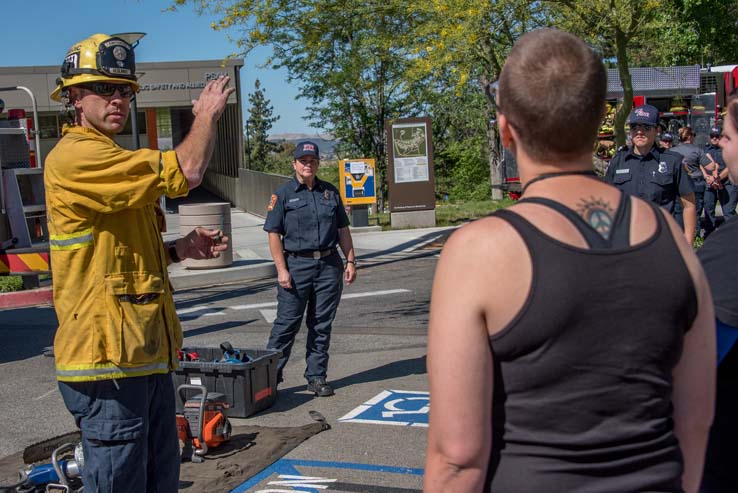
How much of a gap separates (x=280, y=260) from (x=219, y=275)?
7532mm

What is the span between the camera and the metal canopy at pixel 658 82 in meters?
22.0

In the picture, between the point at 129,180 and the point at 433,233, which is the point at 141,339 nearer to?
the point at 129,180

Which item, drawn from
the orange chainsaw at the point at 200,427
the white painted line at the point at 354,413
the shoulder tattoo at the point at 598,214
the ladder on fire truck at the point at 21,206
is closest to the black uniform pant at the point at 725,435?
the shoulder tattoo at the point at 598,214

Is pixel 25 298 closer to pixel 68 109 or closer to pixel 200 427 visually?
pixel 200 427

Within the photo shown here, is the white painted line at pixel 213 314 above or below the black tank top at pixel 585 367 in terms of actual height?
below

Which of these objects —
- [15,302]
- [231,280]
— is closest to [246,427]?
[15,302]

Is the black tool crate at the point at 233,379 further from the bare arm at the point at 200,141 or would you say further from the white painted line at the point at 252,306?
the white painted line at the point at 252,306

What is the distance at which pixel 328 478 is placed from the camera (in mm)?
5219

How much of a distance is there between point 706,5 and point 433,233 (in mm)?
8830

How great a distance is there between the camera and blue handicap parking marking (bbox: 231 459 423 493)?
5055mm

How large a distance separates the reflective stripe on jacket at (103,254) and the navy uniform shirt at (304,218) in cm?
402

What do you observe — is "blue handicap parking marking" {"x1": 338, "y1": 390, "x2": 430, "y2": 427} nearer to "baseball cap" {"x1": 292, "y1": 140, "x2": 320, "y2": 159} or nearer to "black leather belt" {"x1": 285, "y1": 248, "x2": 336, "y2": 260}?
"black leather belt" {"x1": 285, "y1": 248, "x2": 336, "y2": 260}

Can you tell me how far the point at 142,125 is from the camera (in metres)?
36.3

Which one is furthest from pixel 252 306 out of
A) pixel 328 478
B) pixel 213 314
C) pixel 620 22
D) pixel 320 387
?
pixel 328 478
